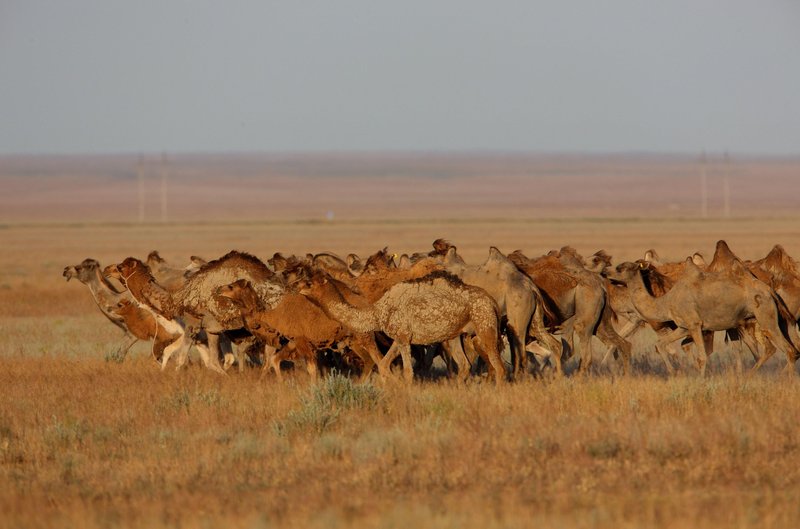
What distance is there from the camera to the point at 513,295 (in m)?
16.1

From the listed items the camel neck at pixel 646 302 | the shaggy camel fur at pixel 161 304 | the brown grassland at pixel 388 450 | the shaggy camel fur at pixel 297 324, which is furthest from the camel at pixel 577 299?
the shaggy camel fur at pixel 161 304

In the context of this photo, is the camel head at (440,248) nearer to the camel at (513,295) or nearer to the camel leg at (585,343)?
the camel at (513,295)

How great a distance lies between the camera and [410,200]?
7087 inches

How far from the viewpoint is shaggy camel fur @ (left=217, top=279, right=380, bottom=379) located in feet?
52.3

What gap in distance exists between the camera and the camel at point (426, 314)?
15.0 meters

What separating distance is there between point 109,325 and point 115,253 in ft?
126

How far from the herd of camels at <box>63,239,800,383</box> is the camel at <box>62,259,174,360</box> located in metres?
0.02

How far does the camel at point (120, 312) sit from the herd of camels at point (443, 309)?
0.8 inches

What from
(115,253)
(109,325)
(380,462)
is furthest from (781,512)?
(115,253)

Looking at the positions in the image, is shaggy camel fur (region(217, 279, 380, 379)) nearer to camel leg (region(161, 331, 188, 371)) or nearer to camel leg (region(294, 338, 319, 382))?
camel leg (region(294, 338, 319, 382))

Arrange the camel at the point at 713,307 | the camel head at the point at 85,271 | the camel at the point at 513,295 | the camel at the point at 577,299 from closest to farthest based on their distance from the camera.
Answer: the camel at the point at 513,295 < the camel at the point at 713,307 < the camel at the point at 577,299 < the camel head at the point at 85,271

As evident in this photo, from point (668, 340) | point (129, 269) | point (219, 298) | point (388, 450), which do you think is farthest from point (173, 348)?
point (388, 450)

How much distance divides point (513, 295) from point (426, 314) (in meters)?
1.61

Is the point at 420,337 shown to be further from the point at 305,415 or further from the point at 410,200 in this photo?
the point at 410,200
